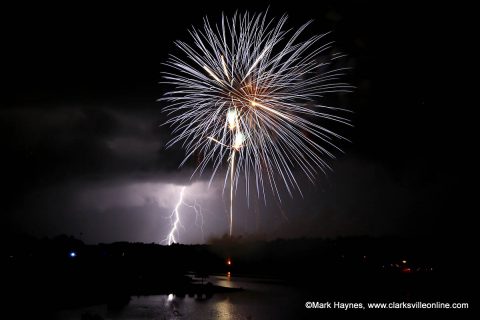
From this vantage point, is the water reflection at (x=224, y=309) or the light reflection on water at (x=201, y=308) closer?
the light reflection on water at (x=201, y=308)

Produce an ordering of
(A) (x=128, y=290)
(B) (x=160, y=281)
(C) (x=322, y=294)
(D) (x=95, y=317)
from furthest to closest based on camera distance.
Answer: (C) (x=322, y=294) < (B) (x=160, y=281) < (A) (x=128, y=290) < (D) (x=95, y=317)

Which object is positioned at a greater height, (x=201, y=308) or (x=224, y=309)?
(x=201, y=308)

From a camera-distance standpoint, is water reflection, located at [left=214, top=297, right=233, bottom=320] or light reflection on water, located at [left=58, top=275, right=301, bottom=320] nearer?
light reflection on water, located at [left=58, top=275, right=301, bottom=320]

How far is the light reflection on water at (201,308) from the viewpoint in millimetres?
42375

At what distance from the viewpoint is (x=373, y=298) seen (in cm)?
6481

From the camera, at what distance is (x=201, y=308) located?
52.0 m

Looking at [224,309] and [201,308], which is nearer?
[201,308]

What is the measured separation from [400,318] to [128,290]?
105 ft

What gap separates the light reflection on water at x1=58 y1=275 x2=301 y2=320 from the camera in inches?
1668

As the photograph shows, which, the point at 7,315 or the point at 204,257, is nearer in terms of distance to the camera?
the point at 7,315

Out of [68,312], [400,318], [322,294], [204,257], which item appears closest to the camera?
[68,312]

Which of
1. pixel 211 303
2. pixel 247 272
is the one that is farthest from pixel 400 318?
pixel 247 272

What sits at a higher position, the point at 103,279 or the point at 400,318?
the point at 103,279

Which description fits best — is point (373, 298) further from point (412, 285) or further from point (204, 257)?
point (204, 257)
